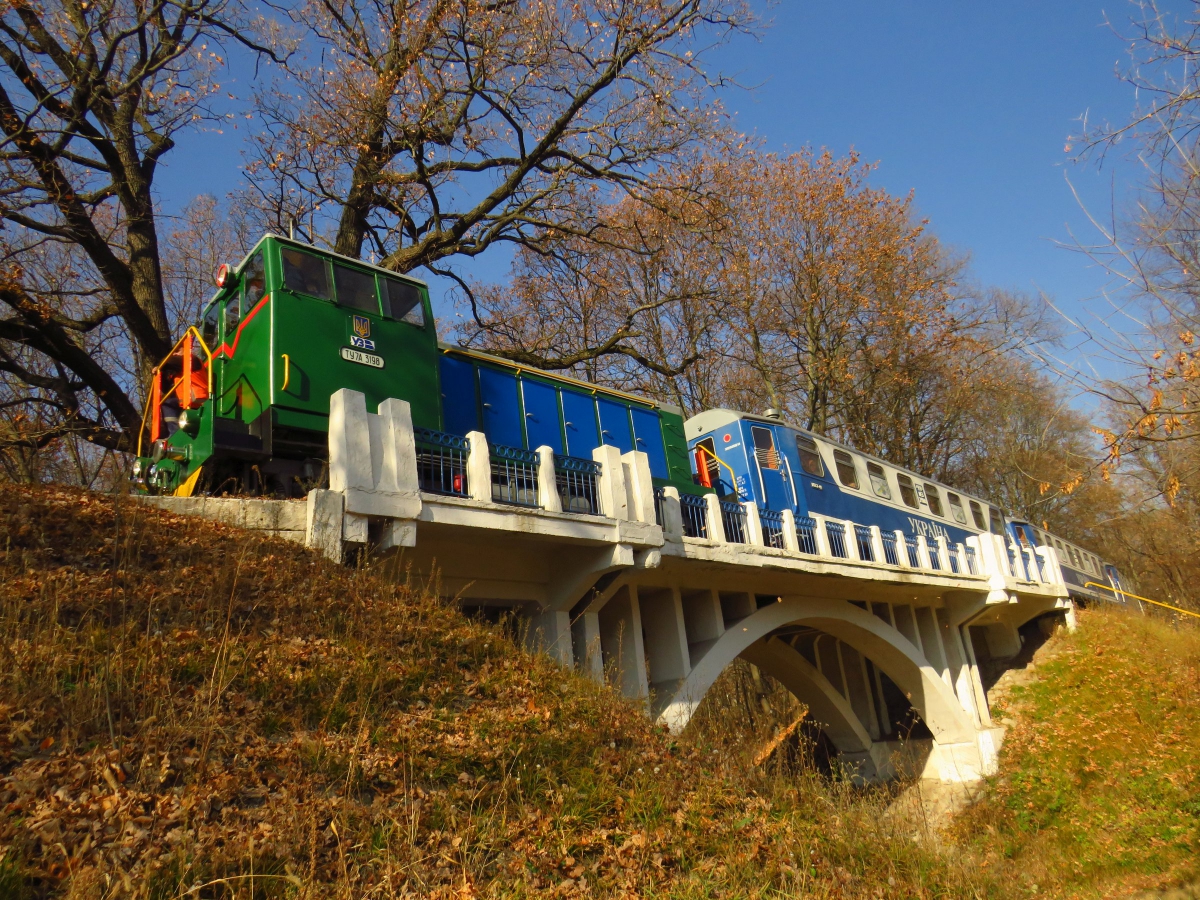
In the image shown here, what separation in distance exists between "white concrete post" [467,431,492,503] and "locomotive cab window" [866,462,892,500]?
14.6 meters

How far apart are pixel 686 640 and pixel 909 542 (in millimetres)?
8655

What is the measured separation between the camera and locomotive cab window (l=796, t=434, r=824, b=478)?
1892cm

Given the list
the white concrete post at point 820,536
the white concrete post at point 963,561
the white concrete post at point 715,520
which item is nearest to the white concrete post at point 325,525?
the white concrete post at point 715,520

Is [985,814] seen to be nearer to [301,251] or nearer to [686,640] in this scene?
[686,640]

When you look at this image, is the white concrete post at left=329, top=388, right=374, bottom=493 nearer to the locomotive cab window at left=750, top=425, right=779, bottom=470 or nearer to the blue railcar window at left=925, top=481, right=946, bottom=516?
the locomotive cab window at left=750, top=425, right=779, bottom=470

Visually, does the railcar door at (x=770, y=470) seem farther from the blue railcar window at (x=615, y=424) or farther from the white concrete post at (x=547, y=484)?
the white concrete post at (x=547, y=484)

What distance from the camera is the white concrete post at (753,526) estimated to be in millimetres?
14000

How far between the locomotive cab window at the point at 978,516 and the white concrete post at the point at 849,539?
43.1ft

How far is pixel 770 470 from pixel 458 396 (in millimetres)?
8402

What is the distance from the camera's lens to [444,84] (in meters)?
16.1

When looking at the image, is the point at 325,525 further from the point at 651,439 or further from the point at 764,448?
the point at 764,448

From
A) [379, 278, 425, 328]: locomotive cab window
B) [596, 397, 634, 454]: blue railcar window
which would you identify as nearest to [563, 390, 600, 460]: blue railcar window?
[596, 397, 634, 454]: blue railcar window

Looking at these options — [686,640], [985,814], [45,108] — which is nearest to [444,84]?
[45,108]

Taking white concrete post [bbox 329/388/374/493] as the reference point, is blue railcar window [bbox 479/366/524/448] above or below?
above
